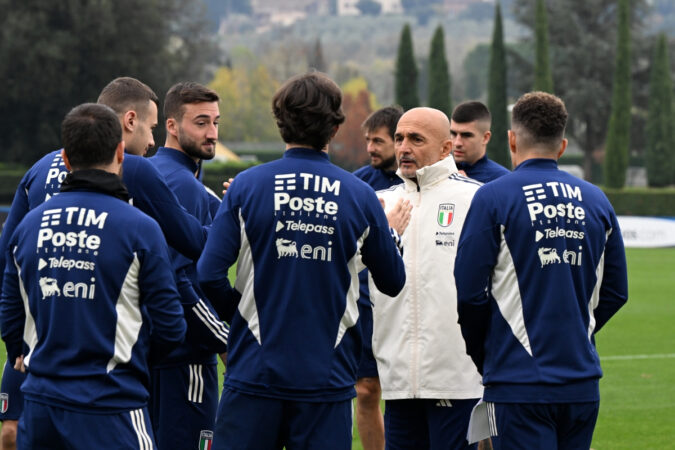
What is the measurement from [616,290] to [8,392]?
3.50 m

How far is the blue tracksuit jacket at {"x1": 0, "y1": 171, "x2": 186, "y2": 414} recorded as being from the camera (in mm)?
3975

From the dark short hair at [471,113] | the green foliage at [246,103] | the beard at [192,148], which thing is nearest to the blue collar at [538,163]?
the beard at [192,148]

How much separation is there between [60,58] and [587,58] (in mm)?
37572

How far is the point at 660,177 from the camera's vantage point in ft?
182

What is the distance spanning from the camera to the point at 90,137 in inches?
161

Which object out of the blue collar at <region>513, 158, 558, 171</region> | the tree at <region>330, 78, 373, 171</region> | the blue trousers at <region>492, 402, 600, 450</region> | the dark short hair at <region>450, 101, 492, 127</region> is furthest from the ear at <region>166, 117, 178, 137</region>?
the tree at <region>330, 78, 373, 171</region>

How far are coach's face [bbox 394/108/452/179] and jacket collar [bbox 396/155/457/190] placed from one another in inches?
1.7

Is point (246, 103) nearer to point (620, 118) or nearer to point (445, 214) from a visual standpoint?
point (620, 118)

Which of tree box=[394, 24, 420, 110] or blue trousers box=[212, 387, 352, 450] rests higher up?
tree box=[394, 24, 420, 110]

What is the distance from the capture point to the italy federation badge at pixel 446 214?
19.4 feet

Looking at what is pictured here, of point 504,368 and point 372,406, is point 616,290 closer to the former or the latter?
point 504,368

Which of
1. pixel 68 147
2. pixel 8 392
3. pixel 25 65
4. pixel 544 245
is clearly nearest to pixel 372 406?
pixel 8 392

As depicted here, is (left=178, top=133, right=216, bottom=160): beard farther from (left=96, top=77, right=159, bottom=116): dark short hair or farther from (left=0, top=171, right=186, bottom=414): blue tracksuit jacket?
(left=0, top=171, right=186, bottom=414): blue tracksuit jacket

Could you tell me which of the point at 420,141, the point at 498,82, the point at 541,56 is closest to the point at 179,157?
the point at 420,141
